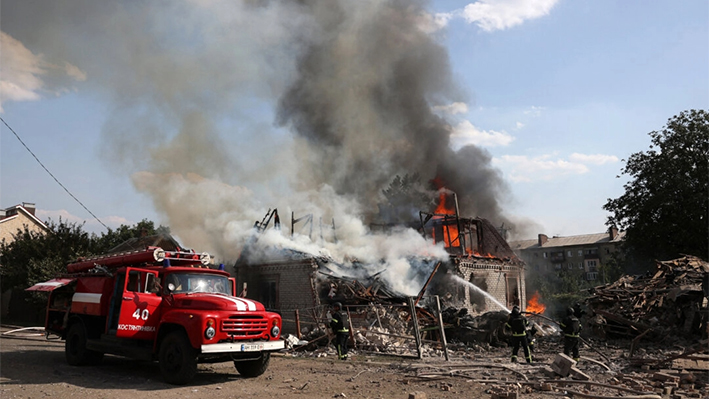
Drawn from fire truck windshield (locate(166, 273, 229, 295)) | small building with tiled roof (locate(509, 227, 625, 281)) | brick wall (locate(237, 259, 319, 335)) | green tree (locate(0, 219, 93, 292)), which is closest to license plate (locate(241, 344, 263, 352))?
fire truck windshield (locate(166, 273, 229, 295))

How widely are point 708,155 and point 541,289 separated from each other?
29.4m

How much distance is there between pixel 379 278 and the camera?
748 inches

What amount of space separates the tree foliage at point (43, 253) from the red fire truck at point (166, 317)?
500 inches

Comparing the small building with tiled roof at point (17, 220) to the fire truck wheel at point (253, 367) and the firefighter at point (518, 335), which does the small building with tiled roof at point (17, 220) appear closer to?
the fire truck wheel at point (253, 367)

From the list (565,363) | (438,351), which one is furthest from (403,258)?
(565,363)

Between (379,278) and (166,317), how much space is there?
1074 centimetres

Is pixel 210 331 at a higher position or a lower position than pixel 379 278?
lower

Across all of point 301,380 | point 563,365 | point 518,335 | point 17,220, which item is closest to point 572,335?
point 518,335

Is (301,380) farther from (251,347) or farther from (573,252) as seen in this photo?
(573,252)

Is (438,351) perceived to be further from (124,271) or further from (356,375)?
(124,271)

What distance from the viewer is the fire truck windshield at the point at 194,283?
9.92 m

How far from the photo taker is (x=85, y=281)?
11.5 m

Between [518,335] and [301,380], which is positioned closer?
[301,380]

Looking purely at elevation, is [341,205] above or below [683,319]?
above
